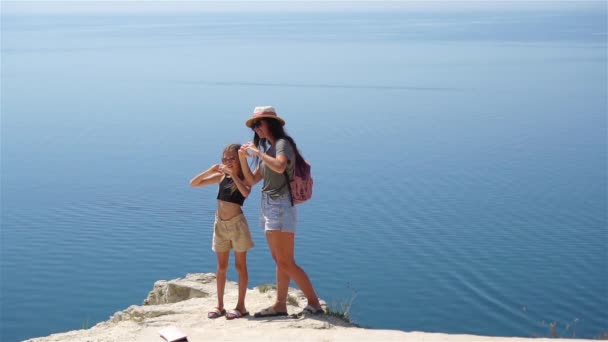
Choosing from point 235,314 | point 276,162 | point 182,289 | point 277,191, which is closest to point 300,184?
point 277,191

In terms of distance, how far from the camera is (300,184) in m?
7.50

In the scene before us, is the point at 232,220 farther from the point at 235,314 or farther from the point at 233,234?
the point at 235,314

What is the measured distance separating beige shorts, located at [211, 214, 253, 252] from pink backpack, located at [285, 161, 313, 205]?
517 mm

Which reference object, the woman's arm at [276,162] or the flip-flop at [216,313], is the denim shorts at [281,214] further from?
the flip-flop at [216,313]

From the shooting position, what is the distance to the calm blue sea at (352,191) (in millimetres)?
14367

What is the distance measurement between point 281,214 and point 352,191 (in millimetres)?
13091

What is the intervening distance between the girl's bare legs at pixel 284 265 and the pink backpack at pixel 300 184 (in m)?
0.30

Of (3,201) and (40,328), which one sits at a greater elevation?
(3,201)

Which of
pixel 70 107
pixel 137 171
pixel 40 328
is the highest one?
pixel 70 107

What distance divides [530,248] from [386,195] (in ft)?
14.4

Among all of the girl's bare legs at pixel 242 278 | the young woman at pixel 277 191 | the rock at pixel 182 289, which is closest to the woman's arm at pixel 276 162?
the young woman at pixel 277 191

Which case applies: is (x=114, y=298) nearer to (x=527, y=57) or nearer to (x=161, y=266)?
(x=161, y=266)

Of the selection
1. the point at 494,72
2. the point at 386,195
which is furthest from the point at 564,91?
the point at 386,195

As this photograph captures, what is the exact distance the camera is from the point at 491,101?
3269cm
